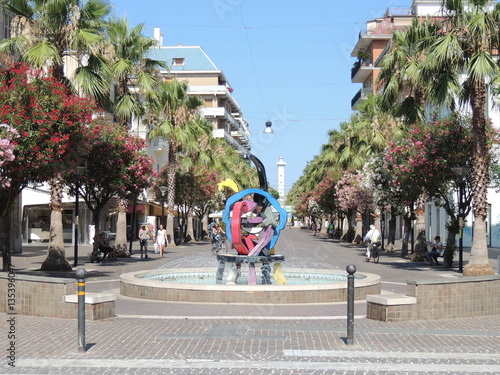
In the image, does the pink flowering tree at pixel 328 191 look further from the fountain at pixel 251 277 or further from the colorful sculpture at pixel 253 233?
the colorful sculpture at pixel 253 233

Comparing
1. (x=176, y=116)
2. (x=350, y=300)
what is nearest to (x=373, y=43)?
(x=176, y=116)

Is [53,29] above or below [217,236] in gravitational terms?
above

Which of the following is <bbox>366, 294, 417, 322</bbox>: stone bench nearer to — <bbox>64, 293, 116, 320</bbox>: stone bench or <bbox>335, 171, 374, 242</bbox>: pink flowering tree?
<bbox>64, 293, 116, 320</bbox>: stone bench

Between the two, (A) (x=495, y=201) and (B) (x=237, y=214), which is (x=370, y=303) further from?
(A) (x=495, y=201)

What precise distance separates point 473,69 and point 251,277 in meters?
8.95

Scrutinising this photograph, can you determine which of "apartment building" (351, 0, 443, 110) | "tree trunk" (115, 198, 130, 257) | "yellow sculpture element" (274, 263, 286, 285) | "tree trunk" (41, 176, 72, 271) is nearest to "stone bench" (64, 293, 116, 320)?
"yellow sculpture element" (274, 263, 286, 285)

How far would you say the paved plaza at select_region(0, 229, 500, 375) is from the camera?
8.60 metres

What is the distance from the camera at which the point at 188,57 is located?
101m

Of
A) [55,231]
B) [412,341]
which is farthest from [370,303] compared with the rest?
[55,231]

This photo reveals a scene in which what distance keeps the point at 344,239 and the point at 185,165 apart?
61.6 ft

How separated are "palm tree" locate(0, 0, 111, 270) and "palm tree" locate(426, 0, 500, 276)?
1084cm

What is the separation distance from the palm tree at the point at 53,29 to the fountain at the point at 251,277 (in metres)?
6.71

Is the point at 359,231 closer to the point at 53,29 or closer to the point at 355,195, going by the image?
the point at 355,195

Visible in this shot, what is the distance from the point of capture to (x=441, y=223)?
162 ft
